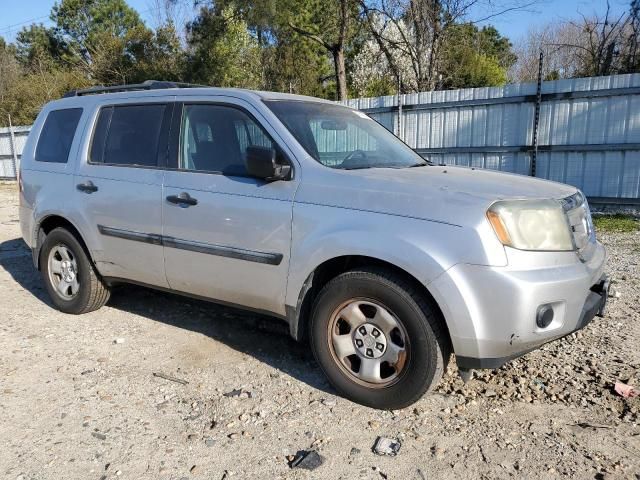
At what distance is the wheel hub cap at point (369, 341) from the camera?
3.25 metres

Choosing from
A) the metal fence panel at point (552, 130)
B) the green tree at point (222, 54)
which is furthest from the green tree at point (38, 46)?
the metal fence panel at point (552, 130)

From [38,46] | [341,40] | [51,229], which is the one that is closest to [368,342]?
[51,229]

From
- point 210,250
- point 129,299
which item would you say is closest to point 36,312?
point 129,299

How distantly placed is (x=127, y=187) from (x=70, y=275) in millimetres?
1301

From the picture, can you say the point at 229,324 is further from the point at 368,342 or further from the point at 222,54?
the point at 222,54

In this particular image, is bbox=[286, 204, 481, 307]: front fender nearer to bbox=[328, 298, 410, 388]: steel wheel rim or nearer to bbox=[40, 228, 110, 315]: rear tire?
bbox=[328, 298, 410, 388]: steel wheel rim

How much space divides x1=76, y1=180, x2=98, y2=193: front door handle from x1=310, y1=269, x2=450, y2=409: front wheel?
7.58ft

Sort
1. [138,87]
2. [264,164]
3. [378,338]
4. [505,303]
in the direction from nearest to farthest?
[505,303]
[378,338]
[264,164]
[138,87]

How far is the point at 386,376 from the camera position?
10.9 ft

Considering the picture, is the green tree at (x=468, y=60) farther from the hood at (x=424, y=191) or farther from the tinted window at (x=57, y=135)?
the hood at (x=424, y=191)

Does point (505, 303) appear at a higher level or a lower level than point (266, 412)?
→ higher

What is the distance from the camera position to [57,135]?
5152mm

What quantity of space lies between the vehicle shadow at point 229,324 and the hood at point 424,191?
1.26 metres

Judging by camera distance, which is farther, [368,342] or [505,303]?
[368,342]
